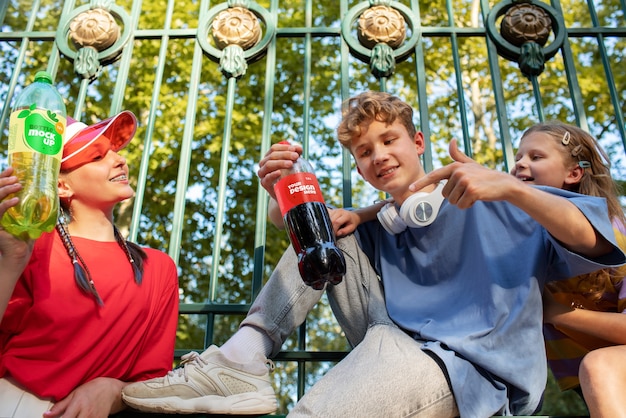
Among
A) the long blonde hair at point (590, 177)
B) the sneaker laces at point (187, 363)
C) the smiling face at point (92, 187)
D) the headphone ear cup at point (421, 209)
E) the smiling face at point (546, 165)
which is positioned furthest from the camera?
the smiling face at point (546, 165)

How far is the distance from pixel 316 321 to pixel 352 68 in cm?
354

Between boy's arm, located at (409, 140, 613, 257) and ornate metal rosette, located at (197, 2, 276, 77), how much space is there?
4.51 feet

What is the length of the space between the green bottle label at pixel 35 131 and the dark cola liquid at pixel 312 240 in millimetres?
752

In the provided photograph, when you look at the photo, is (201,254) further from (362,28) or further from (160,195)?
(362,28)

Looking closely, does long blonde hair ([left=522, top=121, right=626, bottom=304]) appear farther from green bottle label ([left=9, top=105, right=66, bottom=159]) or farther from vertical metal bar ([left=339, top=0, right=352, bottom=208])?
green bottle label ([left=9, top=105, right=66, bottom=159])

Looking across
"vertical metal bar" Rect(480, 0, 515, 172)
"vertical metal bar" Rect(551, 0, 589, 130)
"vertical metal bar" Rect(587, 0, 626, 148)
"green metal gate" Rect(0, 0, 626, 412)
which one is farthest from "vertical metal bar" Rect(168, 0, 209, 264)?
"vertical metal bar" Rect(587, 0, 626, 148)

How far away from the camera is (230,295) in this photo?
7574mm

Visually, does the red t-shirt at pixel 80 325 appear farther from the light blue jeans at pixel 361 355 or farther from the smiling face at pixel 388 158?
the smiling face at pixel 388 158

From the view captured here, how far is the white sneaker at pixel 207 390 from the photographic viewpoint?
1.84 metres

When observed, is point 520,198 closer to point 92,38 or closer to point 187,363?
point 187,363

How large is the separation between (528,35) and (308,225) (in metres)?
1.53

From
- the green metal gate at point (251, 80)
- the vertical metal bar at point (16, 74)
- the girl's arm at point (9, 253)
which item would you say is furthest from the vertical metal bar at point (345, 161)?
the vertical metal bar at point (16, 74)

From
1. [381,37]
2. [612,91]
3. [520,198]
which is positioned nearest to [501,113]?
[612,91]

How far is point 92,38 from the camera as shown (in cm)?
291
